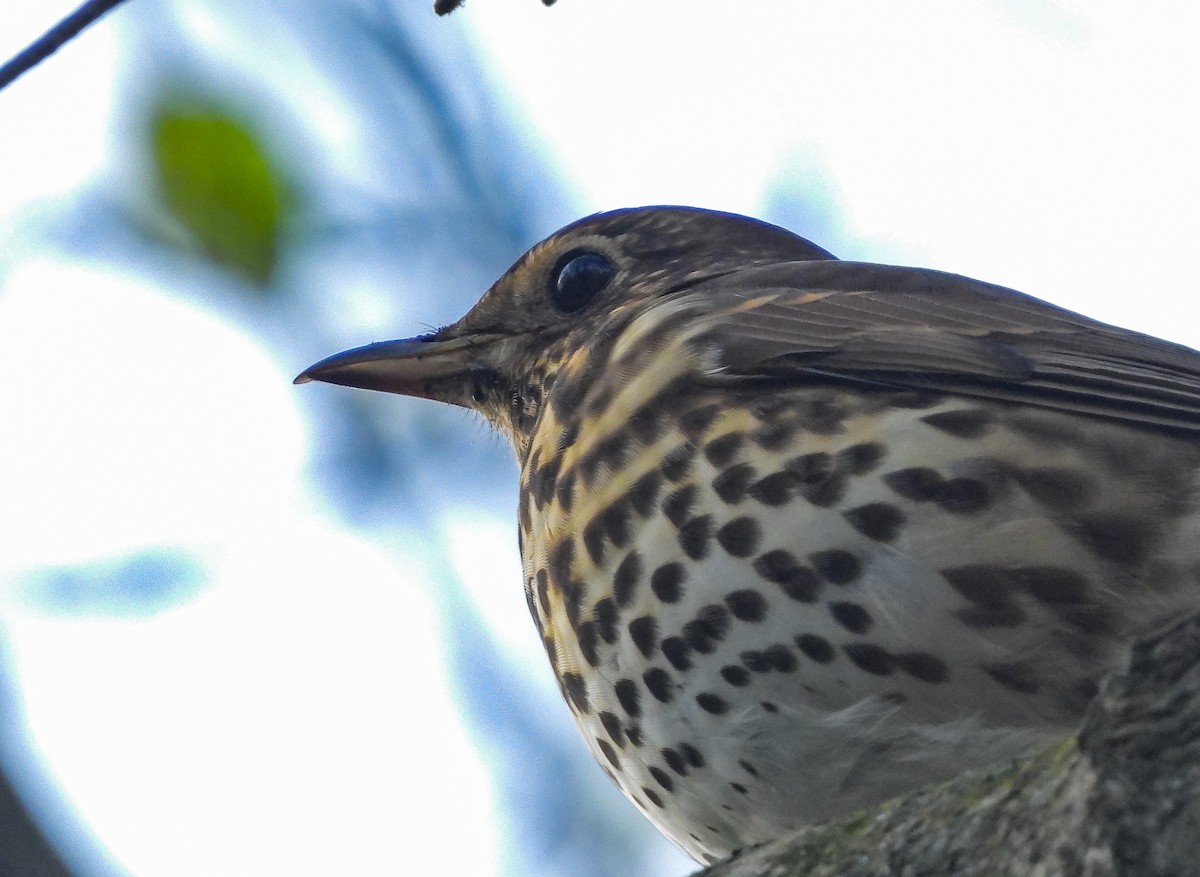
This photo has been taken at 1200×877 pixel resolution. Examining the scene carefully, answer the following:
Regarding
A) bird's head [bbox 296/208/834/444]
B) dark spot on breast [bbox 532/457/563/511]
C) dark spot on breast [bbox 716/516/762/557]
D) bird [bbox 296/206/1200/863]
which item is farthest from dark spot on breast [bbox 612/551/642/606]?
bird's head [bbox 296/208/834/444]

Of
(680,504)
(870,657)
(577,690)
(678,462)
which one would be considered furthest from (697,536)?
(577,690)

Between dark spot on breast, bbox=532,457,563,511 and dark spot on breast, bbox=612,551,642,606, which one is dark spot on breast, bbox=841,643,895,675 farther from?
dark spot on breast, bbox=532,457,563,511

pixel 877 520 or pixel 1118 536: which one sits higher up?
pixel 877 520

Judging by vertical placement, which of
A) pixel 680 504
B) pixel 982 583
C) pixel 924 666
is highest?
pixel 680 504

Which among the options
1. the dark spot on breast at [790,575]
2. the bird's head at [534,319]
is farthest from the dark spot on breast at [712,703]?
the bird's head at [534,319]

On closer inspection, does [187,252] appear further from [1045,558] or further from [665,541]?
[1045,558]

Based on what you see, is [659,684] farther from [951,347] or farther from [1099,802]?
[1099,802]

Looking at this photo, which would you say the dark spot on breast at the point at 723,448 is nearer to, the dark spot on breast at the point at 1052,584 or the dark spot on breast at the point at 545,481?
the dark spot on breast at the point at 545,481

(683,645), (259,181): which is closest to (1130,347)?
(683,645)
